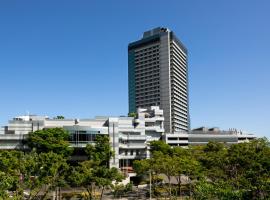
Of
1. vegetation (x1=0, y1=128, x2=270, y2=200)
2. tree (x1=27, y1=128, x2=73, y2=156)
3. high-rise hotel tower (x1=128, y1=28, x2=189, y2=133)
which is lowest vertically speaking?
vegetation (x1=0, y1=128, x2=270, y2=200)

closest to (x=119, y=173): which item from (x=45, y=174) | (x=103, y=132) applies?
(x=45, y=174)

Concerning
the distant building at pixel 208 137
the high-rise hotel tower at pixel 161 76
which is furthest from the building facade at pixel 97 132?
the high-rise hotel tower at pixel 161 76

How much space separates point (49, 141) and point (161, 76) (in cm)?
9684

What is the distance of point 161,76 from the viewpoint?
173625mm

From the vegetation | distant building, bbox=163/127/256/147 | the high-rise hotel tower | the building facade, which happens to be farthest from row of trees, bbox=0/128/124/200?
the high-rise hotel tower

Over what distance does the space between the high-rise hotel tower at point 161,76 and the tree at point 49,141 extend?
85.6m

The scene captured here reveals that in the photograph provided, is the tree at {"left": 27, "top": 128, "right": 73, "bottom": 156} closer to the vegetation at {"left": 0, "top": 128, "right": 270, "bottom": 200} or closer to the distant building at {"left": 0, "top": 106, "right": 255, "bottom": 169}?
the vegetation at {"left": 0, "top": 128, "right": 270, "bottom": 200}

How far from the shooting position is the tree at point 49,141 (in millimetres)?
84625

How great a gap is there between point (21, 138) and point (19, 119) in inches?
339

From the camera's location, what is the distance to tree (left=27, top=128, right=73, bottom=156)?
278ft

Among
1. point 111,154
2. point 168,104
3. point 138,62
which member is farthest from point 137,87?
point 111,154

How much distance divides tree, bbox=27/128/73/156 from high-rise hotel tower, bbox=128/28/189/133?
281 feet

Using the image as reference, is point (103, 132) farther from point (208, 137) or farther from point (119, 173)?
point (208, 137)

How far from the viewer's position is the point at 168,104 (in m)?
168
